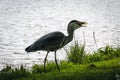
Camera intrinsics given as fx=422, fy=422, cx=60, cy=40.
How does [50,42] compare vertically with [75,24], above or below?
below

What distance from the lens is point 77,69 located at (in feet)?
43.3

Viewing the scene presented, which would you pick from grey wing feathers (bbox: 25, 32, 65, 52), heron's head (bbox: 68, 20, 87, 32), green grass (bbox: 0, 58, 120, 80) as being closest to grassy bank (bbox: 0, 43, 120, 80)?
green grass (bbox: 0, 58, 120, 80)

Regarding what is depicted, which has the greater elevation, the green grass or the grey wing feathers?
the grey wing feathers

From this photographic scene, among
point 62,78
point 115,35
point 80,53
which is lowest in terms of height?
point 115,35

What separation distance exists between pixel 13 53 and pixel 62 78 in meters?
11.8

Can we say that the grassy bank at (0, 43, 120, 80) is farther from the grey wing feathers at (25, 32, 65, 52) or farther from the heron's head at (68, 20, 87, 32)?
the heron's head at (68, 20, 87, 32)

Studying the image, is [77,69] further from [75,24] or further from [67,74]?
[67,74]

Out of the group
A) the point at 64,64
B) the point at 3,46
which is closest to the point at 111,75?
the point at 64,64

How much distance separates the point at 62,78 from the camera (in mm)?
10430

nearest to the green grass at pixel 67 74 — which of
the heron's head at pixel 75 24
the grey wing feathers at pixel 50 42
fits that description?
the grey wing feathers at pixel 50 42

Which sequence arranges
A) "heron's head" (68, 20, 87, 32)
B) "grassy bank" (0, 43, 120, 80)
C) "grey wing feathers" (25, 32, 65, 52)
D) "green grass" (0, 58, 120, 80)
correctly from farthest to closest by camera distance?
"heron's head" (68, 20, 87, 32), "grey wing feathers" (25, 32, 65, 52), "grassy bank" (0, 43, 120, 80), "green grass" (0, 58, 120, 80)

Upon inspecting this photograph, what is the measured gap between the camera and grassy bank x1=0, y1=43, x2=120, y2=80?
34.6 feet

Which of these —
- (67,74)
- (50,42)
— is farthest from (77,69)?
(67,74)

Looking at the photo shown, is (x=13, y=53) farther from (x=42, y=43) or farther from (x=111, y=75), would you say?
(x=111, y=75)
